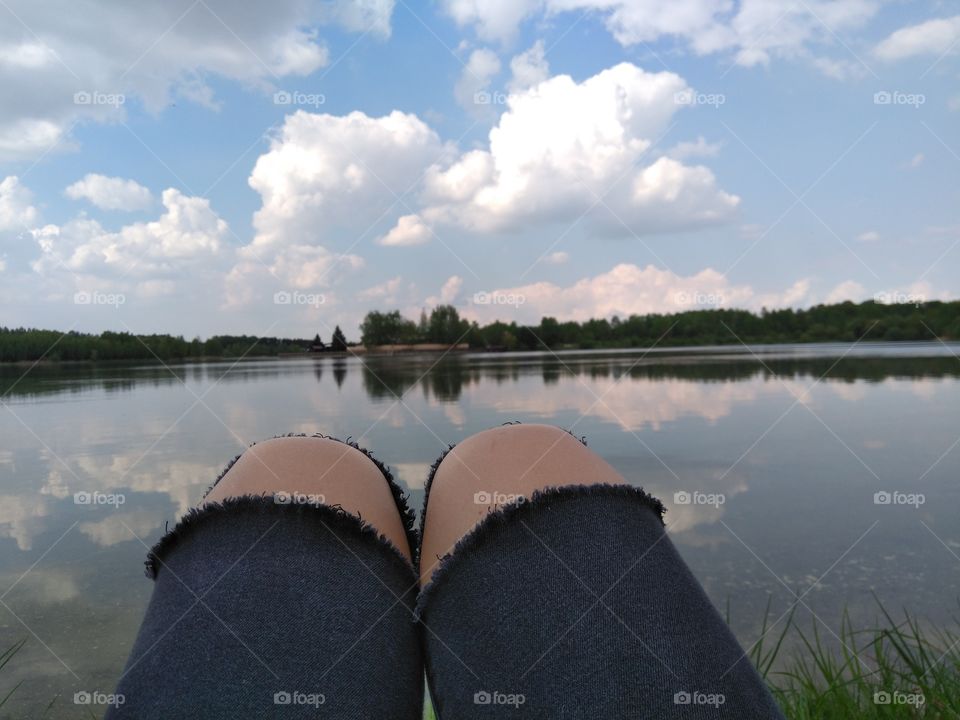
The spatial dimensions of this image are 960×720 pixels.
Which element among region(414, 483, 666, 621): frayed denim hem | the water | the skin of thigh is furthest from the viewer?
the water

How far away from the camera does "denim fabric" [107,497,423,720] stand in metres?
0.80

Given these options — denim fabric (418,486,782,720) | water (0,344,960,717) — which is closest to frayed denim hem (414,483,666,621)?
denim fabric (418,486,782,720)

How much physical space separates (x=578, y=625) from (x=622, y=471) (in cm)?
598

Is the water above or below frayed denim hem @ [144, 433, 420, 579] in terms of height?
below

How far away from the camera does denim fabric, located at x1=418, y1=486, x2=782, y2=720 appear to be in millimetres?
775

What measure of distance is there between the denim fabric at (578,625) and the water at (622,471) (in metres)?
2.71

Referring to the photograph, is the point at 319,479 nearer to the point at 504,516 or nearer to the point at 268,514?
the point at 268,514

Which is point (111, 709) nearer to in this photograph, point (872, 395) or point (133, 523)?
point (133, 523)

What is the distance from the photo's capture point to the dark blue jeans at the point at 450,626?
0.79 metres

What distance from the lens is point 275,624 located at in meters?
0.84

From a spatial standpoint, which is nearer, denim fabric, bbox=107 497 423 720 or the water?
denim fabric, bbox=107 497 423 720

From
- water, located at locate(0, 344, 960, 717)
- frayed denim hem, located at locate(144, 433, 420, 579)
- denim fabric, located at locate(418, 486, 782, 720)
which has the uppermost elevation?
frayed denim hem, located at locate(144, 433, 420, 579)

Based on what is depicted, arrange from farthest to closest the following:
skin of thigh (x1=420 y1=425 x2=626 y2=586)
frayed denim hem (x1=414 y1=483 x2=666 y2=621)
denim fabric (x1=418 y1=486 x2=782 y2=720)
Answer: skin of thigh (x1=420 y1=425 x2=626 y2=586)
frayed denim hem (x1=414 y1=483 x2=666 y2=621)
denim fabric (x1=418 y1=486 x2=782 y2=720)

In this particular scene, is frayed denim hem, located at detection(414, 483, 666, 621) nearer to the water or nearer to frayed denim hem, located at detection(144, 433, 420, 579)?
frayed denim hem, located at detection(144, 433, 420, 579)
